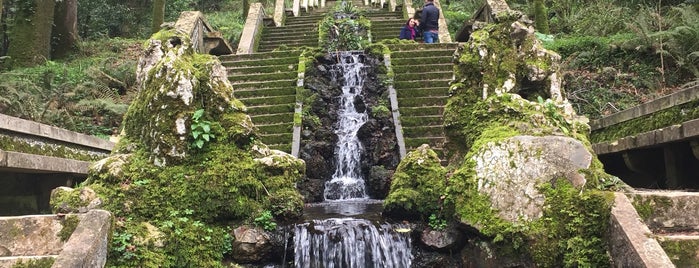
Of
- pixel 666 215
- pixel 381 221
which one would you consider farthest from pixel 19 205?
pixel 666 215

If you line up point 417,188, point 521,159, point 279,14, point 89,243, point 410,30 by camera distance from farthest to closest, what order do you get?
point 279,14 < point 410,30 < point 417,188 < point 521,159 < point 89,243

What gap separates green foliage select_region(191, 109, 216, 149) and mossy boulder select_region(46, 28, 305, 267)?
1 cm

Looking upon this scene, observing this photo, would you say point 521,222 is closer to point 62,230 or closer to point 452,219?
point 452,219

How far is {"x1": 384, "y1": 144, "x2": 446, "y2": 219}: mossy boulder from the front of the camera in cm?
639

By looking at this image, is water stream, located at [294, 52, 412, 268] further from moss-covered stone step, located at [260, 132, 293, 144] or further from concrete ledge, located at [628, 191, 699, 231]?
moss-covered stone step, located at [260, 132, 293, 144]

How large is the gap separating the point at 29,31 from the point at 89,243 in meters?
14.1

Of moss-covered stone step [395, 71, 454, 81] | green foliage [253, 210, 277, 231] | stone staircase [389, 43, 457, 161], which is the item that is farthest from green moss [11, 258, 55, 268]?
moss-covered stone step [395, 71, 454, 81]

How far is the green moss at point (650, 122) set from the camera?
21.0 ft

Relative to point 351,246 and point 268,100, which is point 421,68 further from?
point 351,246

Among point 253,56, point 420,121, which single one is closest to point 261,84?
point 253,56

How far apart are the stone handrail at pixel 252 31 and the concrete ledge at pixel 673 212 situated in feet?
40.4

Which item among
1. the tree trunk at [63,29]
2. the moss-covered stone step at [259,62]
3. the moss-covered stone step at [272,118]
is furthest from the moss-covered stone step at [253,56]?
the tree trunk at [63,29]

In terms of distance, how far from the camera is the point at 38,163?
Result: 21.2ft

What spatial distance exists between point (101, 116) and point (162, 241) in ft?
26.5
